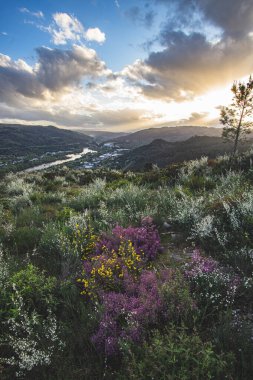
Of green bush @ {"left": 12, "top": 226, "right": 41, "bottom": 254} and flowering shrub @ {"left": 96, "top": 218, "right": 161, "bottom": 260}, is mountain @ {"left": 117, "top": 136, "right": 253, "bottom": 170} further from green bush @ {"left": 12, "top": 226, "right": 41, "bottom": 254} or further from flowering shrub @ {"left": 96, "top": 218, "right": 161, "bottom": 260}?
flowering shrub @ {"left": 96, "top": 218, "right": 161, "bottom": 260}

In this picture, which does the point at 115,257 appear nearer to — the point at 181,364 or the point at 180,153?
the point at 181,364

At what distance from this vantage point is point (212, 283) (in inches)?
133

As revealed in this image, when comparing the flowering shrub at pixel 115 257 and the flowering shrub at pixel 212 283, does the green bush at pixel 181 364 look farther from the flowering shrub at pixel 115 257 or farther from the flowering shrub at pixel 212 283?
the flowering shrub at pixel 115 257

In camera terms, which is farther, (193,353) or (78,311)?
(78,311)

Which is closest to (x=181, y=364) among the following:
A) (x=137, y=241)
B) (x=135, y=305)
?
(x=135, y=305)

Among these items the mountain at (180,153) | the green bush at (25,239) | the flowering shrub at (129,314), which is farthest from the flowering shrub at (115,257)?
the mountain at (180,153)

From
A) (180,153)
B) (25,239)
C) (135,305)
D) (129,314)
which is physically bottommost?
(180,153)

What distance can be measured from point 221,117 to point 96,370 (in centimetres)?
2199

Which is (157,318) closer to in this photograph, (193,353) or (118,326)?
(118,326)

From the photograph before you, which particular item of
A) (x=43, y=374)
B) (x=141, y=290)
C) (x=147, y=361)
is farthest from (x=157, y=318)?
(x=43, y=374)

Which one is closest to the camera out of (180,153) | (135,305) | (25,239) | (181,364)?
(181,364)

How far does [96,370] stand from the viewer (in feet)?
8.68

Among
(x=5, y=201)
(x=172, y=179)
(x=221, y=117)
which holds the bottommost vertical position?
(x=5, y=201)

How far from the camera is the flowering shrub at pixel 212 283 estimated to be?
3199 millimetres
